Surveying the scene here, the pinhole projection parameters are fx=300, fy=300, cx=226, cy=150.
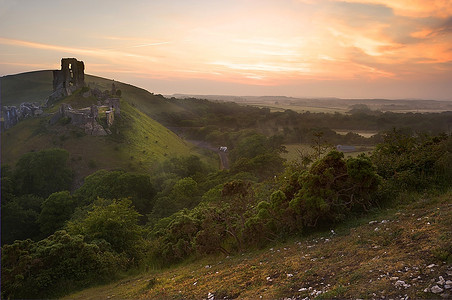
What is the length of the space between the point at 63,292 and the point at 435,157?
63.3ft

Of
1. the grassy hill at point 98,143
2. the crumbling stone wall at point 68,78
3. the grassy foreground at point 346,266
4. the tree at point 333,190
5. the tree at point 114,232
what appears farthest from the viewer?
the crumbling stone wall at point 68,78

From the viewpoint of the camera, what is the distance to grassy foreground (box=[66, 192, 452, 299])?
6625 mm

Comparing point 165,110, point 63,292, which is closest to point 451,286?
point 63,292

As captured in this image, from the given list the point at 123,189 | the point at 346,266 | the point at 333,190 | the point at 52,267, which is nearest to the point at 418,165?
the point at 333,190

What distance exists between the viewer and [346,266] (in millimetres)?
8078

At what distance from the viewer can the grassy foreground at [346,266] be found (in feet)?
21.7

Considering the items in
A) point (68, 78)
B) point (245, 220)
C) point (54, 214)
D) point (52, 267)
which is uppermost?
point (68, 78)

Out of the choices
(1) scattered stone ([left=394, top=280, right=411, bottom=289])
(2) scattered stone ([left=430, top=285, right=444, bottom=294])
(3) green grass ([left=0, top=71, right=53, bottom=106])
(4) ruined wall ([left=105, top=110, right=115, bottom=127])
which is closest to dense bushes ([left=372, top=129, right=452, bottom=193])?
(1) scattered stone ([left=394, top=280, right=411, bottom=289])

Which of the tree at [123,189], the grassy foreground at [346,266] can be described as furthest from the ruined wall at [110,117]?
the grassy foreground at [346,266]

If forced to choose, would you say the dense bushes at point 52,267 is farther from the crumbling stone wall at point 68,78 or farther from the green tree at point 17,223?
the crumbling stone wall at point 68,78

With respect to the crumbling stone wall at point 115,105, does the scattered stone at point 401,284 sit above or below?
below

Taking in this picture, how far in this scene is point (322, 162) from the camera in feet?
44.3

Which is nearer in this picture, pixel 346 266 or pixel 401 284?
pixel 401 284

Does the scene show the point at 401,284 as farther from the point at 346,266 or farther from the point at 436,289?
the point at 346,266
